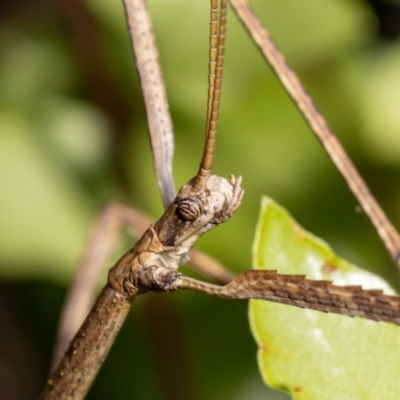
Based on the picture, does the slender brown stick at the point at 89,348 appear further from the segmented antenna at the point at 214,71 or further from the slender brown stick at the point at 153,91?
the segmented antenna at the point at 214,71

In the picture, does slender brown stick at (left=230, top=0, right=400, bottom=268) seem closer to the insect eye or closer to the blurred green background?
the insect eye

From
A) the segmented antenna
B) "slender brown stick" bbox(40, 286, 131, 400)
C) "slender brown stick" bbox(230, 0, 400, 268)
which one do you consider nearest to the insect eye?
the segmented antenna

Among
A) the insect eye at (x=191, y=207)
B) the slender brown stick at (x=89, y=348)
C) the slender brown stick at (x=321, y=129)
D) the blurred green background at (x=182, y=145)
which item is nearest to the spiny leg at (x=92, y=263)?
the slender brown stick at (x=89, y=348)

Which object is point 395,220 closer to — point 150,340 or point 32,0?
point 150,340

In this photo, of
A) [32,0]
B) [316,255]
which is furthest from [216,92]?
[32,0]

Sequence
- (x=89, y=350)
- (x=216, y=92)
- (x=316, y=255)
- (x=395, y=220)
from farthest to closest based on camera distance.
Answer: (x=395, y=220)
(x=89, y=350)
(x=316, y=255)
(x=216, y=92)

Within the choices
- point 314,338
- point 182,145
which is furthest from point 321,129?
point 182,145

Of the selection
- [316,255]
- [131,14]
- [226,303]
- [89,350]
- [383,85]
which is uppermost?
[383,85]

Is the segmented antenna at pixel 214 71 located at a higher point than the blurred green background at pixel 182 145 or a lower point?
lower
